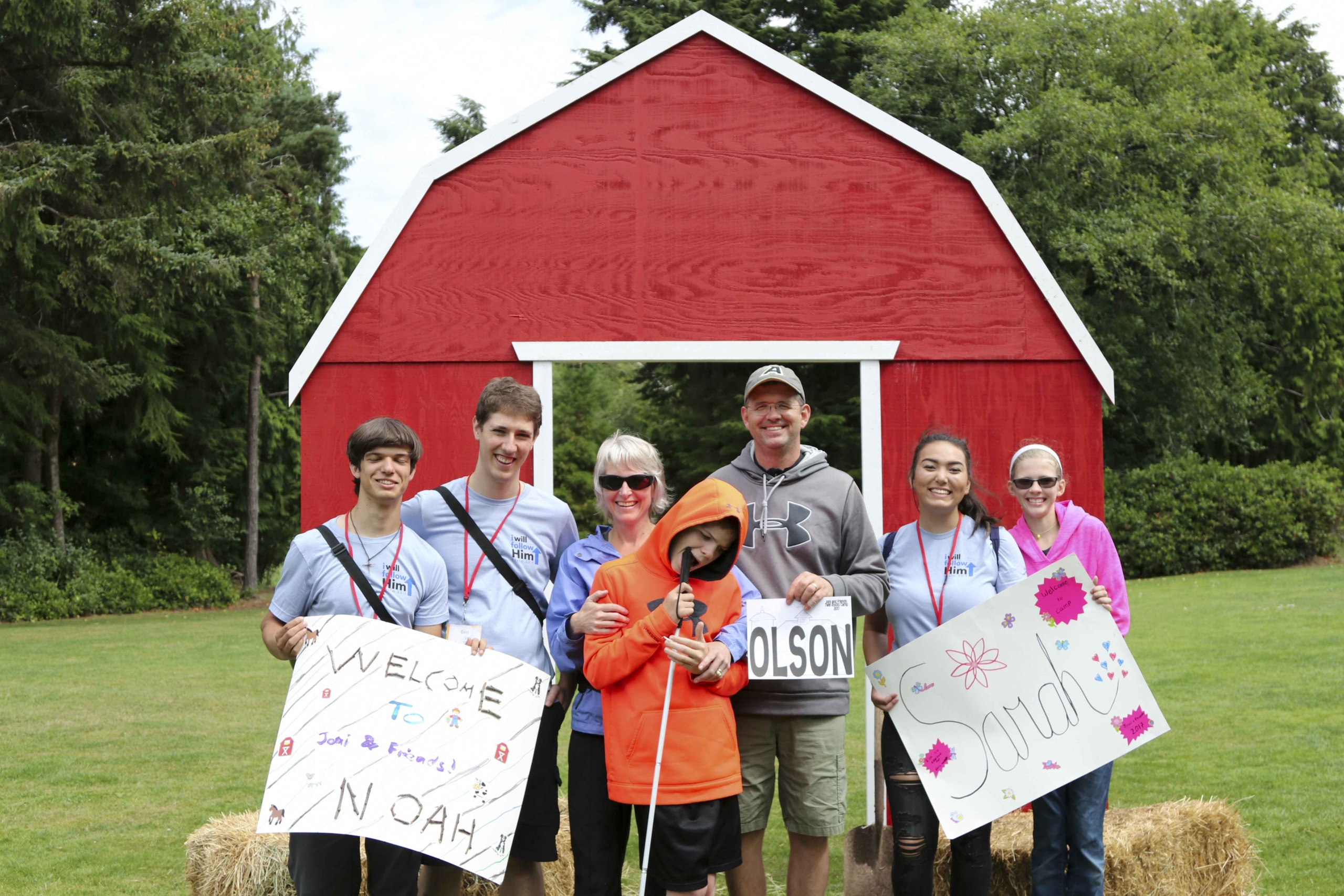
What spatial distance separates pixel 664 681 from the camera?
11.3 feet

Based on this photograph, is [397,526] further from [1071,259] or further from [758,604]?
[1071,259]

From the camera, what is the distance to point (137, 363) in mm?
25531

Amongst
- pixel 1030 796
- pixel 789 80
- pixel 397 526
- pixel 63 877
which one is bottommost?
pixel 63 877

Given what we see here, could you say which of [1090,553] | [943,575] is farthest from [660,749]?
[1090,553]

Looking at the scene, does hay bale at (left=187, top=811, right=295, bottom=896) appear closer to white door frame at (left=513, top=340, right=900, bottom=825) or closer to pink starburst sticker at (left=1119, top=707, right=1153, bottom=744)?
white door frame at (left=513, top=340, right=900, bottom=825)

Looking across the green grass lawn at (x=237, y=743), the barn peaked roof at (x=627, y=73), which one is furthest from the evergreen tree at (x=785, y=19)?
the barn peaked roof at (x=627, y=73)

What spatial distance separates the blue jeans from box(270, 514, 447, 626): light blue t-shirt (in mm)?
2401

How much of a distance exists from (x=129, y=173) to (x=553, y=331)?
1765 cm

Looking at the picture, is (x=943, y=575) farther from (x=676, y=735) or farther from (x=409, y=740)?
(x=409, y=740)

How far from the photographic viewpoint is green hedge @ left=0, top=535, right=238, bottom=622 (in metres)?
21.6

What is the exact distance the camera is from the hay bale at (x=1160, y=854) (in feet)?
16.0

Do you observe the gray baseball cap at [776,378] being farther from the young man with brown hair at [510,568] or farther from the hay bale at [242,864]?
the hay bale at [242,864]

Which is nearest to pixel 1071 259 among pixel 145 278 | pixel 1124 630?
pixel 145 278

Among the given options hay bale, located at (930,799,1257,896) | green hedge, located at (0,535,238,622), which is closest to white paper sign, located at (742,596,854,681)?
hay bale, located at (930,799,1257,896)
